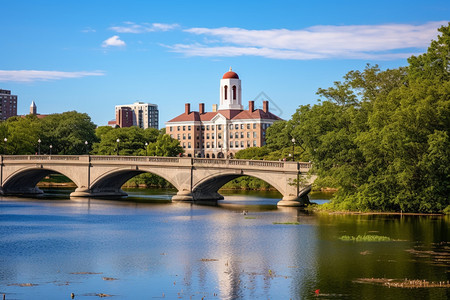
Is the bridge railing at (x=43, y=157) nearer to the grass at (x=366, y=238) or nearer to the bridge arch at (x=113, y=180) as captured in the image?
the bridge arch at (x=113, y=180)

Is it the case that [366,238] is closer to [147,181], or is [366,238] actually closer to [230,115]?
[147,181]

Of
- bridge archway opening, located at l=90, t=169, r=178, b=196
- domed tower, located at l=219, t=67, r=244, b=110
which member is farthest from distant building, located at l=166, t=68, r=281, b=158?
bridge archway opening, located at l=90, t=169, r=178, b=196

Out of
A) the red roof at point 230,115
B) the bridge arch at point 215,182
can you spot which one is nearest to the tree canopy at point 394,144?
the bridge arch at point 215,182

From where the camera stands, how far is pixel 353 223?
2112 inches

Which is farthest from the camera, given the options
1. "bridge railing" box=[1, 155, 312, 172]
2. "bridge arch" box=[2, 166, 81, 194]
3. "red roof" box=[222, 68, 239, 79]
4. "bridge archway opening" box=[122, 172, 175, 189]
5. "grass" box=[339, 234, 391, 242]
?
"red roof" box=[222, 68, 239, 79]

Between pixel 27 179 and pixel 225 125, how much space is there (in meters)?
85.1

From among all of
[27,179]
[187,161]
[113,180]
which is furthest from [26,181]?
[187,161]

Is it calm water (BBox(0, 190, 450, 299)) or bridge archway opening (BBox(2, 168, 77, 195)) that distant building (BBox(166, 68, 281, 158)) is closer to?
bridge archway opening (BBox(2, 168, 77, 195))

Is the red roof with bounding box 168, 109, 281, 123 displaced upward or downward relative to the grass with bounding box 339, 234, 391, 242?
upward

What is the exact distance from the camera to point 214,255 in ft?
128


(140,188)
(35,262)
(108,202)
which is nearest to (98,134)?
(140,188)

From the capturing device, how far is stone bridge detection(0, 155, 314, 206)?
70.8 m

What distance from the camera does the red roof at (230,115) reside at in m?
171

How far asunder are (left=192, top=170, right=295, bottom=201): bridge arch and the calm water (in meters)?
8.47
